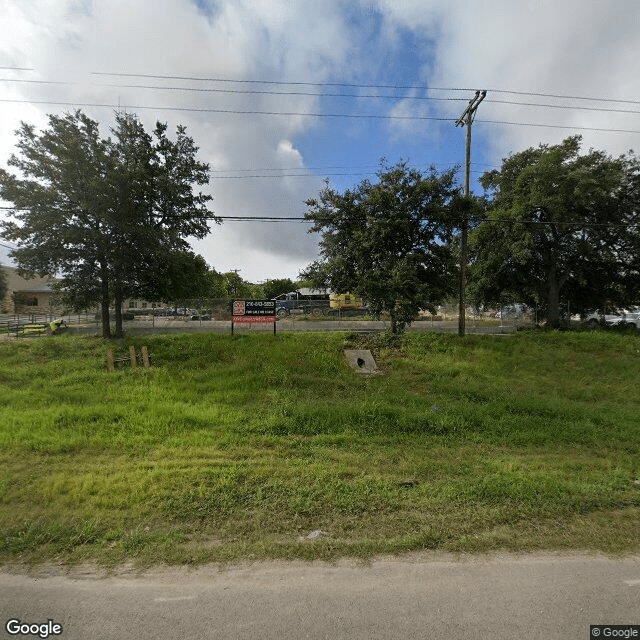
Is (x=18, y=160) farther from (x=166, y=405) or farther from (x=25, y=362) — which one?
(x=166, y=405)

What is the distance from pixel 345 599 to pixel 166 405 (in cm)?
605

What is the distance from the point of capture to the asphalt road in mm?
2273

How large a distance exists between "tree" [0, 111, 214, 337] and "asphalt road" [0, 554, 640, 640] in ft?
41.1

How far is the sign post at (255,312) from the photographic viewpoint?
14.5 metres

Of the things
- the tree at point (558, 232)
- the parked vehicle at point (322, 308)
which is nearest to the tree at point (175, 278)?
the parked vehicle at point (322, 308)

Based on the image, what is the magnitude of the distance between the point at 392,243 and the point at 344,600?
41.9 feet

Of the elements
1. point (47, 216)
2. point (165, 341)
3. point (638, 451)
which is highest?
point (47, 216)

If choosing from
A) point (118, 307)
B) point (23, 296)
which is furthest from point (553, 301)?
point (23, 296)

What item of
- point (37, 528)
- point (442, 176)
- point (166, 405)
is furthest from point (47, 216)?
point (442, 176)

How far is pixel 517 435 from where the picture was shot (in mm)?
6398

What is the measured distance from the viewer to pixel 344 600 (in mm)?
2520

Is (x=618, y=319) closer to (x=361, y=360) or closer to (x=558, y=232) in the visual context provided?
(x=558, y=232)

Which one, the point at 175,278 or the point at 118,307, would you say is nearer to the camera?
the point at 175,278

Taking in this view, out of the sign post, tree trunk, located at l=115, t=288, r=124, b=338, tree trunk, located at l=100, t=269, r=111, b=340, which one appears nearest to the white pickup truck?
the sign post
